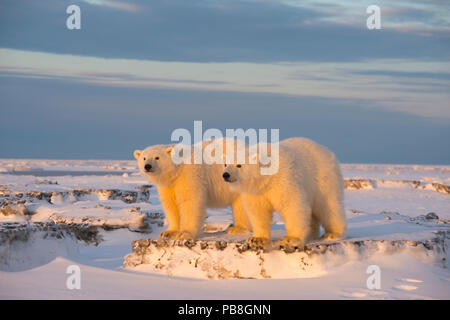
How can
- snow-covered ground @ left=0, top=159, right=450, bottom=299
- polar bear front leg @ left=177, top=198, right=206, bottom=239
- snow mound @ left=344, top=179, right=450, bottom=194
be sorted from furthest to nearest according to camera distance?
snow mound @ left=344, top=179, right=450, bottom=194 → polar bear front leg @ left=177, top=198, right=206, bottom=239 → snow-covered ground @ left=0, top=159, right=450, bottom=299

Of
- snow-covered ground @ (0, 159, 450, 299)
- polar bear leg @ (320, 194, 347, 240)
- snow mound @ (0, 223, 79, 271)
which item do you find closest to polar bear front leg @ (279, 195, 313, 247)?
snow-covered ground @ (0, 159, 450, 299)

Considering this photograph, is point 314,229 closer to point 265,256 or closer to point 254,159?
point 265,256

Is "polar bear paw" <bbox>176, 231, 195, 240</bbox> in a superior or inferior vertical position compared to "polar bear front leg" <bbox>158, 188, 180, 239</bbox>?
inferior

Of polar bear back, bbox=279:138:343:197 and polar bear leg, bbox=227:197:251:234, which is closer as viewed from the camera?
polar bear back, bbox=279:138:343:197

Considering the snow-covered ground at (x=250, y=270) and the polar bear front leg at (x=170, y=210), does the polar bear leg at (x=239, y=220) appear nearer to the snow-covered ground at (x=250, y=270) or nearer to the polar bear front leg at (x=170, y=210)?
the snow-covered ground at (x=250, y=270)

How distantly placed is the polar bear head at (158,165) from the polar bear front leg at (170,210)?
0.21m

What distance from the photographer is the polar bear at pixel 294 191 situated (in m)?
5.72

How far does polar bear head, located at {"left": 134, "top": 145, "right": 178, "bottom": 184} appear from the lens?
21.7 ft

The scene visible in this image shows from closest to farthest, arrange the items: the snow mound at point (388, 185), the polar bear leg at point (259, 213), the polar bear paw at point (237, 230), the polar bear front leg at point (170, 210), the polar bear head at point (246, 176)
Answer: the polar bear head at point (246, 176), the polar bear leg at point (259, 213), the polar bear front leg at point (170, 210), the polar bear paw at point (237, 230), the snow mound at point (388, 185)

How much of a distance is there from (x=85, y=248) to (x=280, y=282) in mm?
4650

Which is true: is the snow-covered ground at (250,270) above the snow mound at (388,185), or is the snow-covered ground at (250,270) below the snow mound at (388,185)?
below

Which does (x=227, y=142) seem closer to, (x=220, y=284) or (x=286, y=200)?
(x=286, y=200)

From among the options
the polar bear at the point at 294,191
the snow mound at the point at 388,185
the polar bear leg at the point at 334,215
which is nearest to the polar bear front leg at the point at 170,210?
the polar bear at the point at 294,191

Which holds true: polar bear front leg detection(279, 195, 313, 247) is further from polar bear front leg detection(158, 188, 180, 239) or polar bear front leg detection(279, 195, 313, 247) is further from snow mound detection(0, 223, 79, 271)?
snow mound detection(0, 223, 79, 271)
